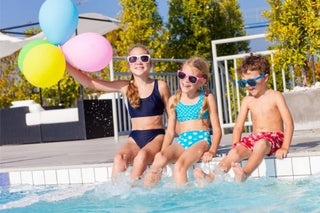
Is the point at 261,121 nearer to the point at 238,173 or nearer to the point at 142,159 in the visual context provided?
the point at 238,173

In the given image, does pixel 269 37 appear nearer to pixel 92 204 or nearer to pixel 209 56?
pixel 92 204

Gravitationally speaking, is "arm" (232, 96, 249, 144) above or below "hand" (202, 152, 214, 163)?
above

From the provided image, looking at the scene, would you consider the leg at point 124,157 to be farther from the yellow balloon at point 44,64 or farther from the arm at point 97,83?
the yellow balloon at point 44,64

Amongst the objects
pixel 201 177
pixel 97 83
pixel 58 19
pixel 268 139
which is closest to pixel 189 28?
pixel 97 83

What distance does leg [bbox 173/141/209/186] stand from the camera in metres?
3.74

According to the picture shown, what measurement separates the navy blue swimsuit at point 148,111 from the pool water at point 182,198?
1.66ft

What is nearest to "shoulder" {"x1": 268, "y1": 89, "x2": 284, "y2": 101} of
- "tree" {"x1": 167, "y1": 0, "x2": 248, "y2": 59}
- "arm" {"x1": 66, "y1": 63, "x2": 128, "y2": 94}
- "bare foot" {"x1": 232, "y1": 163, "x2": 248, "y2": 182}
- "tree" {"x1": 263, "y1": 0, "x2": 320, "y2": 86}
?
"bare foot" {"x1": 232, "y1": 163, "x2": 248, "y2": 182}

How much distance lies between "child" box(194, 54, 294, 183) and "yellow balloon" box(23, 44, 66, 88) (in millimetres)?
1335

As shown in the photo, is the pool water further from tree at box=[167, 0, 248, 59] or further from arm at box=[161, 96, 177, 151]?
tree at box=[167, 0, 248, 59]

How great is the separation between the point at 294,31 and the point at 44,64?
4.08 metres

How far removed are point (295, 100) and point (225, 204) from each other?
148 inches

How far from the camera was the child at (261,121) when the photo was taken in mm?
3781

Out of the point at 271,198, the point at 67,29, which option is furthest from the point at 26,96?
the point at 271,198

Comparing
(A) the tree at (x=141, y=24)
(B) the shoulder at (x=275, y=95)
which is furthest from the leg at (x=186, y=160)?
(A) the tree at (x=141, y=24)
